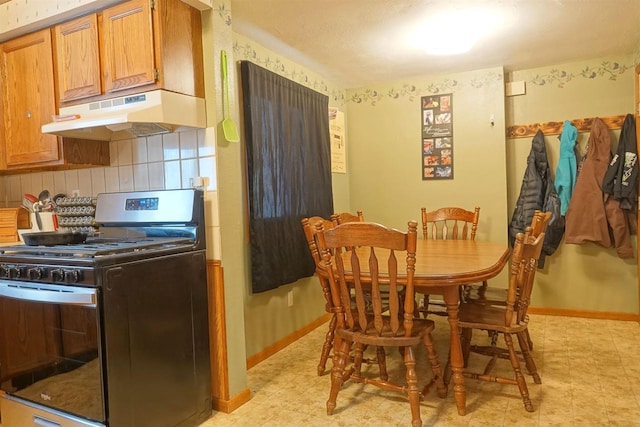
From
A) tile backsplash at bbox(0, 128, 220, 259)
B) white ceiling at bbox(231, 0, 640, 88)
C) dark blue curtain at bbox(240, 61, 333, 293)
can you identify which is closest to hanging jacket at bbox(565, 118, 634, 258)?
white ceiling at bbox(231, 0, 640, 88)

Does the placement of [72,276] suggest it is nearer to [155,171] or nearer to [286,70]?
[155,171]

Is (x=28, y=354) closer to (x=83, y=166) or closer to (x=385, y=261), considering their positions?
(x=83, y=166)

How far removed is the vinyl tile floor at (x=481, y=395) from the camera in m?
1.96

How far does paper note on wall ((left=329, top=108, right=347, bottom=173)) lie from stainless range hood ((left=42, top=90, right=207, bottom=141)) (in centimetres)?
188

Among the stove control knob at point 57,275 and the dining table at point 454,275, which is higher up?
the stove control knob at point 57,275

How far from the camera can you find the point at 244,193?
8.79 ft

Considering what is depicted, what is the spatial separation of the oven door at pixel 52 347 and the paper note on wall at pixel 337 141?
→ 8.31ft

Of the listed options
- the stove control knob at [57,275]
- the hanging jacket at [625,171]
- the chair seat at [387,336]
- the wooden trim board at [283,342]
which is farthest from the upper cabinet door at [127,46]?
the hanging jacket at [625,171]

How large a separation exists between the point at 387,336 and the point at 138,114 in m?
1.47

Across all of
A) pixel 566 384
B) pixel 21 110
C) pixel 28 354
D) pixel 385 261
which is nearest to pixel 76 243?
pixel 28 354

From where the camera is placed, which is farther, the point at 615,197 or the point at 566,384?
the point at 615,197

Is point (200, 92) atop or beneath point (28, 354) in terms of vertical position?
atop

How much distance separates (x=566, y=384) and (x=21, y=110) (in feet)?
11.0

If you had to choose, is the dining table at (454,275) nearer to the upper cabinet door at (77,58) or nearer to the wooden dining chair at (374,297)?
the wooden dining chair at (374,297)
